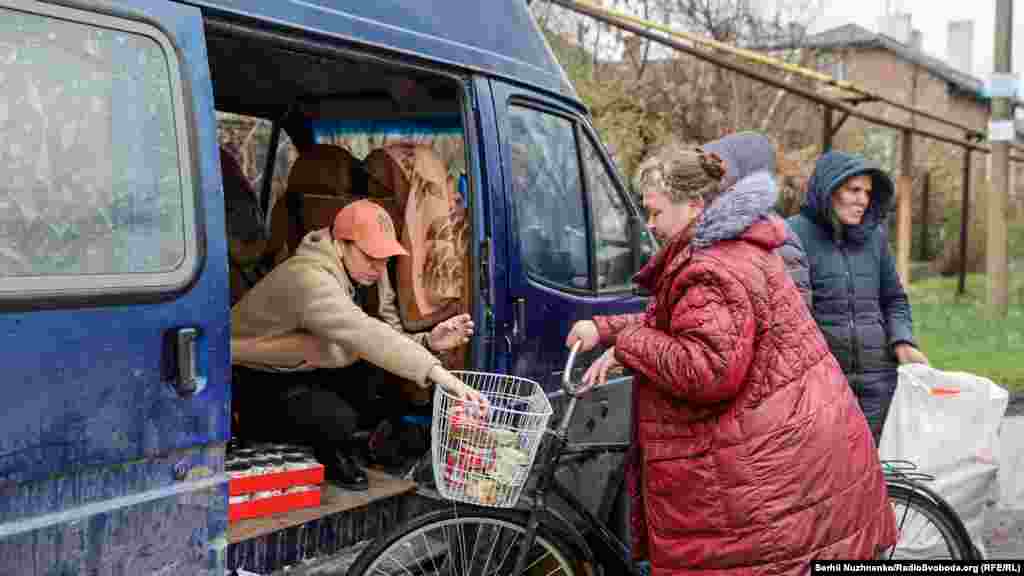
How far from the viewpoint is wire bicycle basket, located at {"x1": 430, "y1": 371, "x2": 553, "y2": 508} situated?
118 inches

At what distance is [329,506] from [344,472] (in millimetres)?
287

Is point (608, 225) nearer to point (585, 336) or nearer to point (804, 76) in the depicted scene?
point (585, 336)

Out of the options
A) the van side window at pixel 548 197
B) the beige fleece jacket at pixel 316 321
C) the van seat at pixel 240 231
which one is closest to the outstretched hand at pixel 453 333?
the beige fleece jacket at pixel 316 321

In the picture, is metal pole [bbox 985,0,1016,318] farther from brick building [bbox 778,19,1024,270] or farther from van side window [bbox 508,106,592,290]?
van side window [bbox 508,106,592,290]

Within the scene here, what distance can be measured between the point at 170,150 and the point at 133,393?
0.62 meters

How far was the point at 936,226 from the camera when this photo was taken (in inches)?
995

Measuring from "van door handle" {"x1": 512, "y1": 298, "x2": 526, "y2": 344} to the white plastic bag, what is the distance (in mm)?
1501

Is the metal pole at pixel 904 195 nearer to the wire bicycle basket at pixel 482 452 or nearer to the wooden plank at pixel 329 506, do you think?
the wooden plank at pixel 329 506

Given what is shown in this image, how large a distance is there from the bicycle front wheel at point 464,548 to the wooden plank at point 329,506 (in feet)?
1.31

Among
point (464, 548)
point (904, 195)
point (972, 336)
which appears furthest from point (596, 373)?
point (904, 195)

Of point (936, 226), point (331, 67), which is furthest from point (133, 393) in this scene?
point (936, 226)

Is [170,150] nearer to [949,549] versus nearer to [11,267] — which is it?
[11,267]

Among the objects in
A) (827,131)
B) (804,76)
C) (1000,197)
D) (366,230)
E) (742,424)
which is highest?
(804,76)

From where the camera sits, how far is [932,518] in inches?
159
